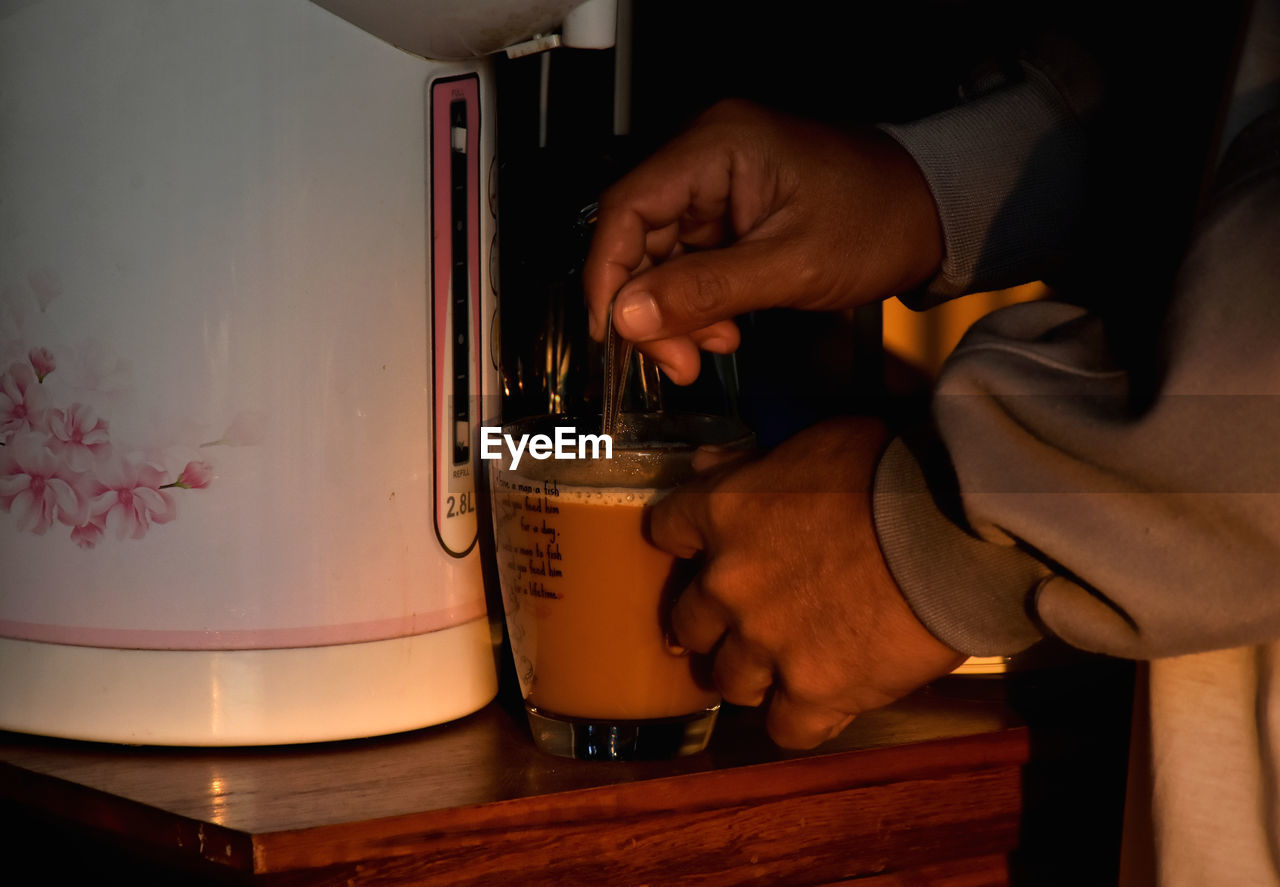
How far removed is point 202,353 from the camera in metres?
0.52

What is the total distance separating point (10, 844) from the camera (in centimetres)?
63

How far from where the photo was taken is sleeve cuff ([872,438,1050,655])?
0.45 metres

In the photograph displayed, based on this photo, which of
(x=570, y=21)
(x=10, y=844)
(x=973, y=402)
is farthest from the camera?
(x=10, y=844)

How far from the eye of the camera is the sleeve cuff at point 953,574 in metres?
0.45

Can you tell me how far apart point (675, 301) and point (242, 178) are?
0.65ft

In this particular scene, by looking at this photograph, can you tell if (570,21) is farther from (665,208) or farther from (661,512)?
(661,512)

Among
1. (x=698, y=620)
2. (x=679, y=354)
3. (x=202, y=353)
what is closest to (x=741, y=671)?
(x=698, y=620)

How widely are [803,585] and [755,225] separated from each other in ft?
0.64

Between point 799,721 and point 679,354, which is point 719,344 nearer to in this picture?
point 679,354

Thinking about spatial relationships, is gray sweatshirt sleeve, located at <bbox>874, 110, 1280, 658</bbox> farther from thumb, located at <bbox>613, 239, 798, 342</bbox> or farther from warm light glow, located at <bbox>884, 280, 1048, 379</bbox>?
warm light glow, located at <bbox>884, 280, 1048, 379</bbox>

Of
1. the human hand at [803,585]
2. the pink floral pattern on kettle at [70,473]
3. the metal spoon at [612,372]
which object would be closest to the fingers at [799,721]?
the human hand at [803,585]

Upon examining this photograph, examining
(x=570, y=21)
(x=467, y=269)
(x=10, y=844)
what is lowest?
(x=10, y=844)

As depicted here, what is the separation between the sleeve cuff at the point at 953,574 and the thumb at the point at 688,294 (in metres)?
0.11

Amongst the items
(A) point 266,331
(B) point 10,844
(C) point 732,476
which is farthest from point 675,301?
(B) point 10,844
